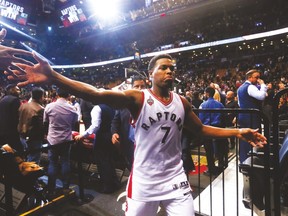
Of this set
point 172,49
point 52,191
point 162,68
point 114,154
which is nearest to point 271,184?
point 162,68

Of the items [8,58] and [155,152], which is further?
[155,152]

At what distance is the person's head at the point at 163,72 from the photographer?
222cm

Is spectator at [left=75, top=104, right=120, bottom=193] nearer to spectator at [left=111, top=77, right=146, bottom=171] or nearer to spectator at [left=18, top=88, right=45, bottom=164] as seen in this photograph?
spectator at [left=111, top=77, right=146, bottom=171]

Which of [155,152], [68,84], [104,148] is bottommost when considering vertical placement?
[104,148]

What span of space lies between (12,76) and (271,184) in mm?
2803

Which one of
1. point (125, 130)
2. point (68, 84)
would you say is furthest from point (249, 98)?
point (68, 84)

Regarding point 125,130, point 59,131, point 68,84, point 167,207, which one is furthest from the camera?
point 59,131

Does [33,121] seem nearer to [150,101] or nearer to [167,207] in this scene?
[150,101]

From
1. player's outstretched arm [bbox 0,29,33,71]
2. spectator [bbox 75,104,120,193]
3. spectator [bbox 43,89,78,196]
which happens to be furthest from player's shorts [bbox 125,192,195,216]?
spectator [bbox 43,89,78,196]

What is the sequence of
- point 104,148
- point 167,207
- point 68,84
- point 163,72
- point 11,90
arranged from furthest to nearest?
point 11,90 → point 104,148 → point 163,72 → point 167,207 → point 68,84

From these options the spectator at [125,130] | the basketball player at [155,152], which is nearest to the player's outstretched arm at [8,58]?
the basketball player at [155,152]

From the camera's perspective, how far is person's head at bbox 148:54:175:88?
7.28 feet

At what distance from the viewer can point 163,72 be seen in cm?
224

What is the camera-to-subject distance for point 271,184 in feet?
9.32
